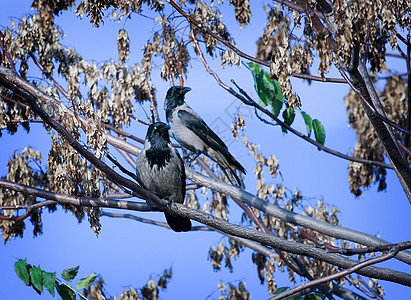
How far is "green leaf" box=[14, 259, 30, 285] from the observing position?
489cm

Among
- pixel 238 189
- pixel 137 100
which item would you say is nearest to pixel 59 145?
pixel 238 189

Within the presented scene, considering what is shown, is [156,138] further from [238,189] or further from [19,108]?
[19,108]

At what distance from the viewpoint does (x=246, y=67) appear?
21.3ft

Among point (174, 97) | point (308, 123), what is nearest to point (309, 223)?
point (308, 123)

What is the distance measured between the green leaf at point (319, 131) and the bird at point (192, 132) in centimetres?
105

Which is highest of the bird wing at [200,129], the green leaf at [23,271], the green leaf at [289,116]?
the bird wing at [200,129]

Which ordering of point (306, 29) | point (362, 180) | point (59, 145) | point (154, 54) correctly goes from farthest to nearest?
point (362, 180)
point (154, 54)
point (306, 29)
point (59, 145)

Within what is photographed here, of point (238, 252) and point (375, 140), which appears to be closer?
point (238, 252)

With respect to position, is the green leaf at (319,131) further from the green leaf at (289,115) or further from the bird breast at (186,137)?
the bird breast at (186,137)

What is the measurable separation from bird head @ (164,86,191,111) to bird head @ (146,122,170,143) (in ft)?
5.46

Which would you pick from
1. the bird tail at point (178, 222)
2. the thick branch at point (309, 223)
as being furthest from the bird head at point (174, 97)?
the bird tail at point (178, 222)

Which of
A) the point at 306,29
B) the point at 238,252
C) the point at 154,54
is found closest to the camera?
the point at 306,29

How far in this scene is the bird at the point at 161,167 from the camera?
5.75 metres

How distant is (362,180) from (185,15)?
4.64 m
